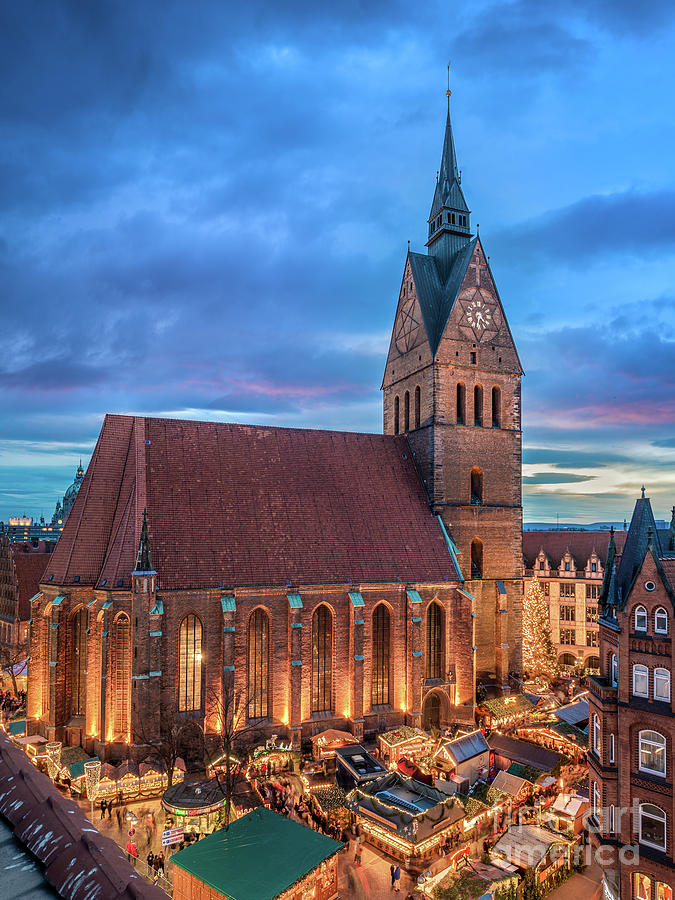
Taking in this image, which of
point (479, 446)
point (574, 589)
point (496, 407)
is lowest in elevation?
point (574, 589)

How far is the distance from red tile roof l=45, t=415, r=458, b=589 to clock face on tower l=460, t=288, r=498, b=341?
41.8 feet

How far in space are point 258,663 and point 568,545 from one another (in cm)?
4183

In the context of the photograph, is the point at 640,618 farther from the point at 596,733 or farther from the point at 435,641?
the point at 435,641

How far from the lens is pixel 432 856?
2475cm

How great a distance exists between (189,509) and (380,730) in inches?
723

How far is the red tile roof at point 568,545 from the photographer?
60125 millimetres

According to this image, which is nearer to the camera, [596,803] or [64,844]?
[64,844]

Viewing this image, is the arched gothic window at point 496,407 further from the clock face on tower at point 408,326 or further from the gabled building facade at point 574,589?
the gabled building facade at point 574,589

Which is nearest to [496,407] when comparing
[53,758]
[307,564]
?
[307,564]

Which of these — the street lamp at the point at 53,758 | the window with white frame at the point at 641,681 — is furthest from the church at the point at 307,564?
the window with white frame at the point at 641,681

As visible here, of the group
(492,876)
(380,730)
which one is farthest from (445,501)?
(492,876)

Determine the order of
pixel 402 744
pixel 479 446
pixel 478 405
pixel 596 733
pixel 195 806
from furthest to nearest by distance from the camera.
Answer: pixel 478 405, pixel 479 446, pixel 402 744, pixel 596 733, pixel 195 806

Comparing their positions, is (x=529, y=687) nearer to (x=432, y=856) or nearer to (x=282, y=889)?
(x=432, y=856)

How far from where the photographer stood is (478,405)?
Result: 146 feet
